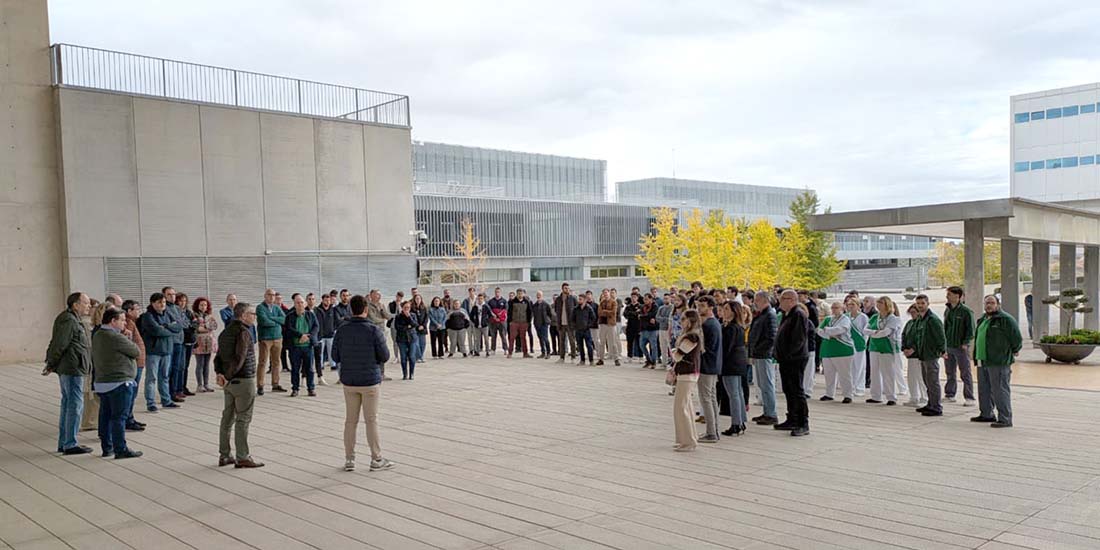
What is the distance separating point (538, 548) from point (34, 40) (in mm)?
21142

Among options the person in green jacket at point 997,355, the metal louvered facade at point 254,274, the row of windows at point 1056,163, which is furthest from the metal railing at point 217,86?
the row of windows at point 1056,163

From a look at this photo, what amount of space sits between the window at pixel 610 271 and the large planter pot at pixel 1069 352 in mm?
53543

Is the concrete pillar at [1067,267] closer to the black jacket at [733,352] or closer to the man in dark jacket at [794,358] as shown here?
the man in dark jacket at [794,358]

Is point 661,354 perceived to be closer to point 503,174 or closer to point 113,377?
point 113,377

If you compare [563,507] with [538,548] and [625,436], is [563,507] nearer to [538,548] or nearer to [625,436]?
[538,548]

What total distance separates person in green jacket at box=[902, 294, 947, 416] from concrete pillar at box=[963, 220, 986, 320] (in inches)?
245

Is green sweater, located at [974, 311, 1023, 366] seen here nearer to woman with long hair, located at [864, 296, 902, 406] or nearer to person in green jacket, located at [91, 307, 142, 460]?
woman with long hair, located at [864, 296, 902, 406]

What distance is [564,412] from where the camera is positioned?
12.2 meters

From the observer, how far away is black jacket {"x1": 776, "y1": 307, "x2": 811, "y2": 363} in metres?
9.94

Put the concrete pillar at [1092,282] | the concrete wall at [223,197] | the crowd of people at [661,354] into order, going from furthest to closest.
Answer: the concrete pillar at [1092,282] → the concrete wall at [223,197] → the crowd of people at [661,354]

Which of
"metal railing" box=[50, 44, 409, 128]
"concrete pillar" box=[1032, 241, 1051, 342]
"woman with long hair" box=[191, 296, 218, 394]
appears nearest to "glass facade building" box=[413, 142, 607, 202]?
"metal railing" box=[50, 44, 409, 128]

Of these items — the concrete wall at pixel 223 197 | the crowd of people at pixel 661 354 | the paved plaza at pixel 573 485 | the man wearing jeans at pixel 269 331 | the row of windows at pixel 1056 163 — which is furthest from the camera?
the row of windows at pixel 1056 163

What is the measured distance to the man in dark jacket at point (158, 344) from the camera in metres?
12.3

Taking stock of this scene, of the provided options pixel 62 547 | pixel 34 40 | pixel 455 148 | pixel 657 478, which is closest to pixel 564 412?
pixel 657 478
